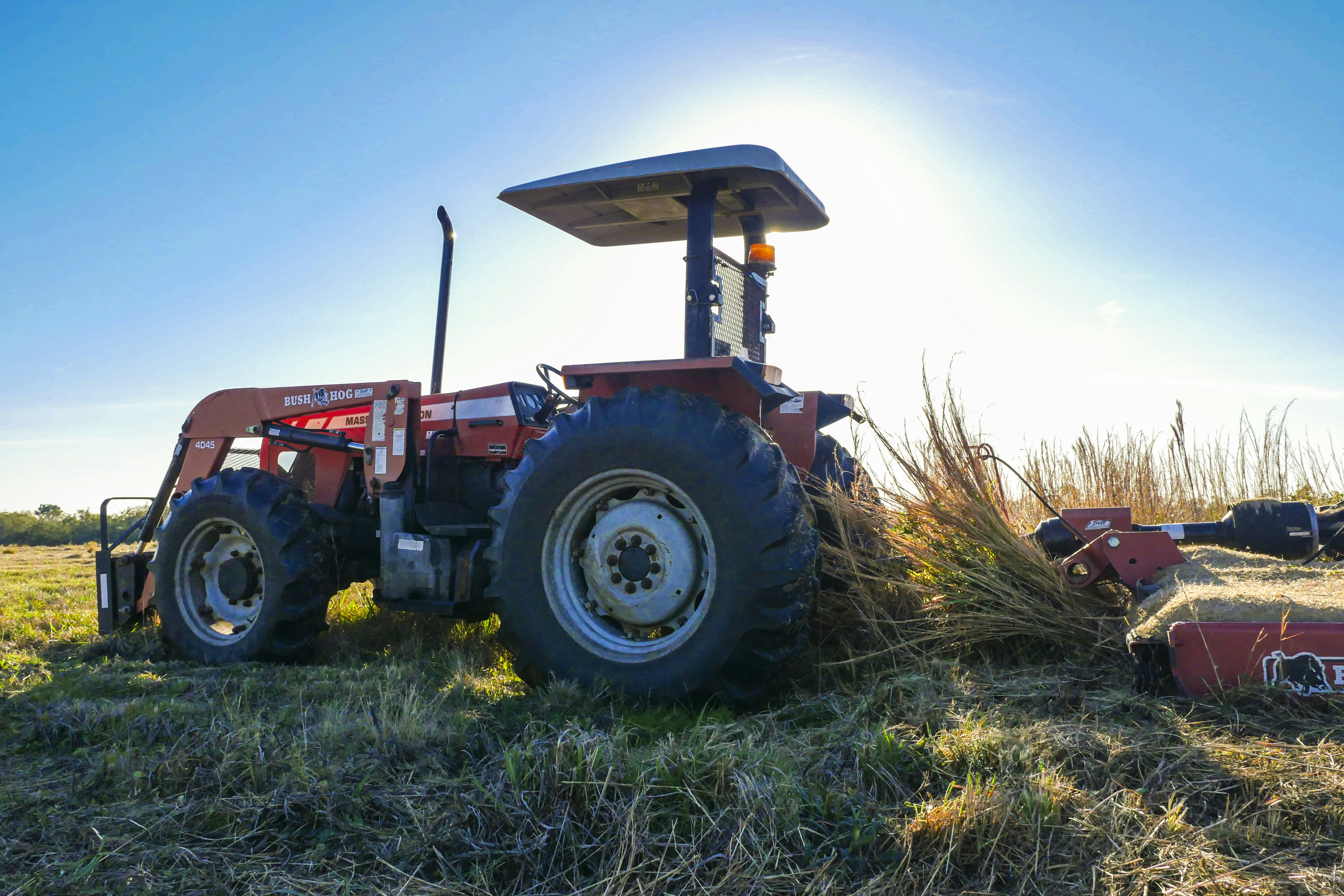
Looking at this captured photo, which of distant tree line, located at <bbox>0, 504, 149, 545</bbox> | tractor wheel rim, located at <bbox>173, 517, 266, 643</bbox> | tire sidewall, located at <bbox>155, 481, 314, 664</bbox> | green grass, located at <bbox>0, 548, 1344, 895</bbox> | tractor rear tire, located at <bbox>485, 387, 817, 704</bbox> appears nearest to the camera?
green grass, located at <bbox>0, 548, 1344, 895</bbox>

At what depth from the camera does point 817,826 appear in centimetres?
204

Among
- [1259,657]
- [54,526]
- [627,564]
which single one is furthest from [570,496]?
[54,526]

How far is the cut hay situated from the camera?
2711mm

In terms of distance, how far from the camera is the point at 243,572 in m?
4.63

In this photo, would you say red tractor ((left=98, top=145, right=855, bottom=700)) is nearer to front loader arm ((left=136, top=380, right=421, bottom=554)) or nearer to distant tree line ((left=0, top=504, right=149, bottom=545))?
front loader arm ((left=136, top=380, right=421, bottom=554))

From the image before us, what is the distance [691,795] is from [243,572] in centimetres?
345

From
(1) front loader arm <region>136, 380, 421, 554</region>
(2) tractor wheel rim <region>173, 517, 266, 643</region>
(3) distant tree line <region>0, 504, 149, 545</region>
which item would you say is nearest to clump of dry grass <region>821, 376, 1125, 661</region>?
(1) front loader arm <region>136, 380, 421, 554</region>

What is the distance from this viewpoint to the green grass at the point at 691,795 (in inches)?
74.0

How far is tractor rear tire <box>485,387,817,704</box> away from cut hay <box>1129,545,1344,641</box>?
115 centimetres

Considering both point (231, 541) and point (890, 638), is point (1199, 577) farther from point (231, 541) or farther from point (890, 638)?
point (231, 541)

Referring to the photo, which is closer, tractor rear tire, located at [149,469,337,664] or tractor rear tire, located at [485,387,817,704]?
tractor rear tire, located at [485,387,817,704]

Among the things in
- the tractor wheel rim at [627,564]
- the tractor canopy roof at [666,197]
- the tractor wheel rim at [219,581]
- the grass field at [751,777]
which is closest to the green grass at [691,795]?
the grass field at [751,777]

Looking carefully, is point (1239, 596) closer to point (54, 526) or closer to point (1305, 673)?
point (1305, 673)

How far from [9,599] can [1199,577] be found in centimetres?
846
